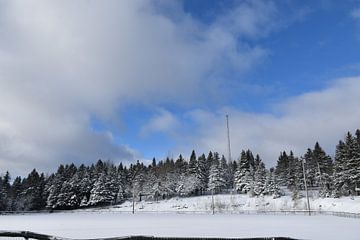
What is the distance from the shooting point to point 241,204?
98.9m

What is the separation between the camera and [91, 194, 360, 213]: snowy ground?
239ft

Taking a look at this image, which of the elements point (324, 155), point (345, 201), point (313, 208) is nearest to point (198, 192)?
point (324, 155)

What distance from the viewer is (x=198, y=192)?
128 m

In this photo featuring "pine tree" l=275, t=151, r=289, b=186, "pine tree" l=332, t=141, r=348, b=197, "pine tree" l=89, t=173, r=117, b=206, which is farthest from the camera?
"pine tree" l=275, t=151, r=289, b=186

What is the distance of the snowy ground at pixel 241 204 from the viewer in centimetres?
7281

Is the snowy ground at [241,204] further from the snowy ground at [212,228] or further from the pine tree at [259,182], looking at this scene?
the snowy ground at [212,228]

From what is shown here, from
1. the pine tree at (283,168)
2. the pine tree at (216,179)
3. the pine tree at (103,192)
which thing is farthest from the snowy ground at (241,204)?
the pine tree at (283,168)

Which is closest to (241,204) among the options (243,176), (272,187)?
(272,187)

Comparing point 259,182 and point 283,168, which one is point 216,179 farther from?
point 283,168

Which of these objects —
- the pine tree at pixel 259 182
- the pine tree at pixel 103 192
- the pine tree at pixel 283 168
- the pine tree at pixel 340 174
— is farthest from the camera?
the pine tree at pixel 283 168

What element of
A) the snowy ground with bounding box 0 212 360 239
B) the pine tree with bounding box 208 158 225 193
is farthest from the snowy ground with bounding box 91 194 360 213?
the snowy ground with bounding box 0 212 360 239

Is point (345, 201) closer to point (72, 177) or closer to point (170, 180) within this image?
point (170, 180)

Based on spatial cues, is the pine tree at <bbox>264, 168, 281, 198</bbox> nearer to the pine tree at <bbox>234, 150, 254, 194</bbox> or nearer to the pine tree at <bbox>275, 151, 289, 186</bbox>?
the pine tree at <bbox>234, 150, 254, 194</bbox>

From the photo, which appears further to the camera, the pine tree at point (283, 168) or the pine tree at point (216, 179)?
the pine tree at point (283, 168)
